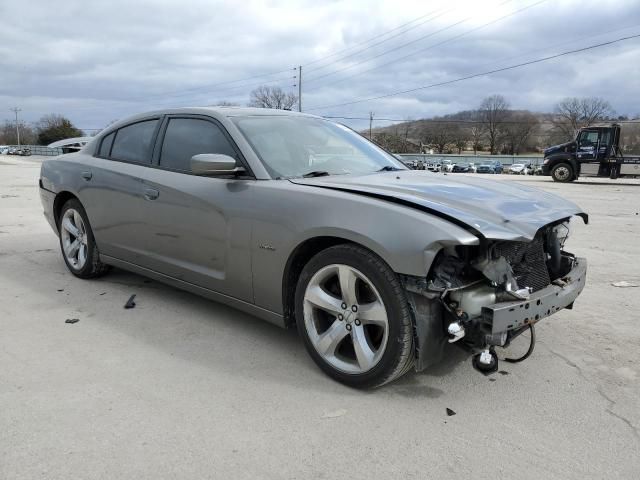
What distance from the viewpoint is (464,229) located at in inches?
97.7

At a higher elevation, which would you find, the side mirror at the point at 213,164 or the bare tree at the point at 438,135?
the bare tree at the point at 438,135

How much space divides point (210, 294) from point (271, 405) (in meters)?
1.17

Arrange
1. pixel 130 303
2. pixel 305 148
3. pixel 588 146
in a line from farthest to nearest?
pixel 588 146
pixel 130 303
pixel 305 148

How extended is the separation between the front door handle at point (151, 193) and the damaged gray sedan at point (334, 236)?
12 millimetres

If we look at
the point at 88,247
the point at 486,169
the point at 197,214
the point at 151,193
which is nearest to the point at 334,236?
the point at 197,214

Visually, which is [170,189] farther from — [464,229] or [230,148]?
[464,229]

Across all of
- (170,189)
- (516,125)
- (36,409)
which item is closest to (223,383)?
(36,409)

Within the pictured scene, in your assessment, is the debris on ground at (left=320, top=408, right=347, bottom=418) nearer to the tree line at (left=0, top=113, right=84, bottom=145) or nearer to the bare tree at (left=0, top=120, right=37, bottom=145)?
the tree line at (left=0, top=113, right=84, bottom=145)

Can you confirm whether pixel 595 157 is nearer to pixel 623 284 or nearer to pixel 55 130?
pixel 623 284

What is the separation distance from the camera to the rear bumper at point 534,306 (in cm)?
245

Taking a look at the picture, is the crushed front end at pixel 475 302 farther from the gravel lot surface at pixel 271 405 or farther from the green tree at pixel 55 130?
the green tree at pixel 55 130

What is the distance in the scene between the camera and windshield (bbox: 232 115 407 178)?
11.4ft

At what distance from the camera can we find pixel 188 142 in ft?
12.7

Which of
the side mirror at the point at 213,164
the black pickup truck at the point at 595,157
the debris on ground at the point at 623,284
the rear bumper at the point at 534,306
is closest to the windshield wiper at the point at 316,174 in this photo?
the side mirror at the point at 213,164
